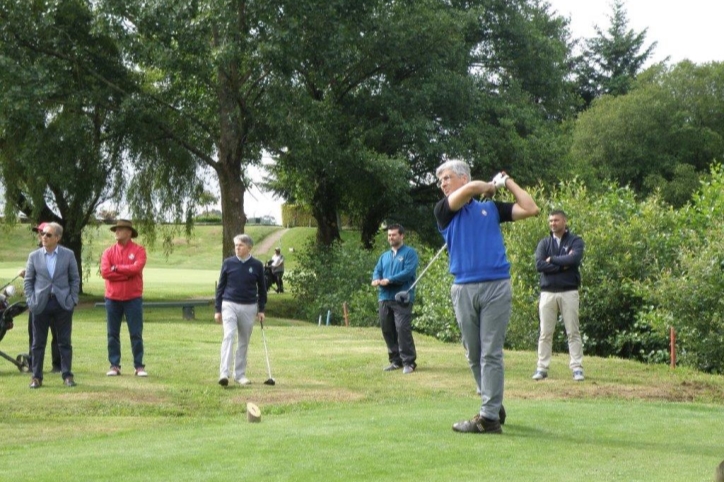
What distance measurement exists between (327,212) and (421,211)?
3714 mm

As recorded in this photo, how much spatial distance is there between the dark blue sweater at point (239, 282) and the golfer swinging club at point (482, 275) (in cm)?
537

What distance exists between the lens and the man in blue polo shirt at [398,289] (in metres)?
15.2

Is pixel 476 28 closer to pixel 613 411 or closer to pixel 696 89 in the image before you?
pixel 696 89

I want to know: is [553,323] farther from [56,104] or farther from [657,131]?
[657,131]

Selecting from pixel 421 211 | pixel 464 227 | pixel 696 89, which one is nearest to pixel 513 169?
pixel 421 211

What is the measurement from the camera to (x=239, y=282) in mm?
14188

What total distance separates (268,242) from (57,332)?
69.8 m

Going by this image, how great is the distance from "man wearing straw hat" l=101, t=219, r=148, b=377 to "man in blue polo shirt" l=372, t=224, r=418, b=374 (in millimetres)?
3342

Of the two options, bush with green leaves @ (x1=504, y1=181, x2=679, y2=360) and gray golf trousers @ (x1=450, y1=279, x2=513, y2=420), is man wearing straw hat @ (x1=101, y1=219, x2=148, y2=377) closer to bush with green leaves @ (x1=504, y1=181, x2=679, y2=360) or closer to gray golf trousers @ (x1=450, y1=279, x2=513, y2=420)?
gray golf trousers @ (x1=450, y1=279, x2=513, y2=420)

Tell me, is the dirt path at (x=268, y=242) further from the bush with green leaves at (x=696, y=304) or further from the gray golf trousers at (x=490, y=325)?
the gray golf trousers at (x=490, y=325)

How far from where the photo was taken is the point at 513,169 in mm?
41188

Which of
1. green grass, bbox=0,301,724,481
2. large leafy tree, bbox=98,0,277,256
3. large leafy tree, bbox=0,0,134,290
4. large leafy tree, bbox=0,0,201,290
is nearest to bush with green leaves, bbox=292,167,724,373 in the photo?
green grass, bbox=0,301,724,481

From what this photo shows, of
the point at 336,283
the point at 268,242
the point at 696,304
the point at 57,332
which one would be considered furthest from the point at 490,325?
the point at 268,242

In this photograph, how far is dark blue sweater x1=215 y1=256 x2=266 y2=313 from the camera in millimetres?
14172
